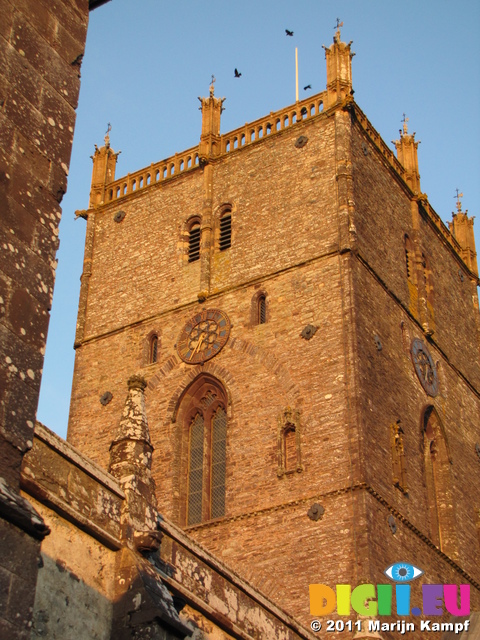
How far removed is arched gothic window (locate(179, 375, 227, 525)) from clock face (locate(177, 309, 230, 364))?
66 cm

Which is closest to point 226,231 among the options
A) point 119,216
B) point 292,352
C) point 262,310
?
point 262,310

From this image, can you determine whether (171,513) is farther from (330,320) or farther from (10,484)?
(10,484)

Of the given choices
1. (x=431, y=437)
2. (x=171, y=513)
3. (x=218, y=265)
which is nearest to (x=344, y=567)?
(x=171, y=513)

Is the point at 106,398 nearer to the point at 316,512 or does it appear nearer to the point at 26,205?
the point at 316,512

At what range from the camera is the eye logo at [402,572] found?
21.3m

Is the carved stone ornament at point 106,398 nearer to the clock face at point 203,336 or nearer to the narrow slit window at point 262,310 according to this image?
the clock face at point 203,336

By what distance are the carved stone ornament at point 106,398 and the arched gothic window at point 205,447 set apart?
215cm

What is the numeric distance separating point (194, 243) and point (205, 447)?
6.21 metres

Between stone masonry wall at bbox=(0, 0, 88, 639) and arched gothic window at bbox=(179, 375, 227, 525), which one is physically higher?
arched gothic window at bbox=(179, 375, 227, 525)

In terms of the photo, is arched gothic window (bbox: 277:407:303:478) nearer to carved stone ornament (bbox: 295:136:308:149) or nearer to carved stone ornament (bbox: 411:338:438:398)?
carved stone ornament (bbox: 411:338:438:398)

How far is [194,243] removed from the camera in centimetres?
2841

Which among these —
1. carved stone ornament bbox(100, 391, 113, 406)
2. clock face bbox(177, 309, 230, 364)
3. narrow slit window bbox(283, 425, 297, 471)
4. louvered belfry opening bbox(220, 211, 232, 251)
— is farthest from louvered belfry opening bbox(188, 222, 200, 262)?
narrow slit window bbox(283, 425, 297, 471)

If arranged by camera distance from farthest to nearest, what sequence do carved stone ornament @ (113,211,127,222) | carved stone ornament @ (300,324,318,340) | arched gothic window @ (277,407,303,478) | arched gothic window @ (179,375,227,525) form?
carved stone ornament @ (113,211,127,222), carved stone ornament @ (300,324,318,340), arched gothic window @ (179,375,227,525), arched gothic window @ (277,407,303,478)

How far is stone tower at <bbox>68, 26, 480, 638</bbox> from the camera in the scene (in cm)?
2216
